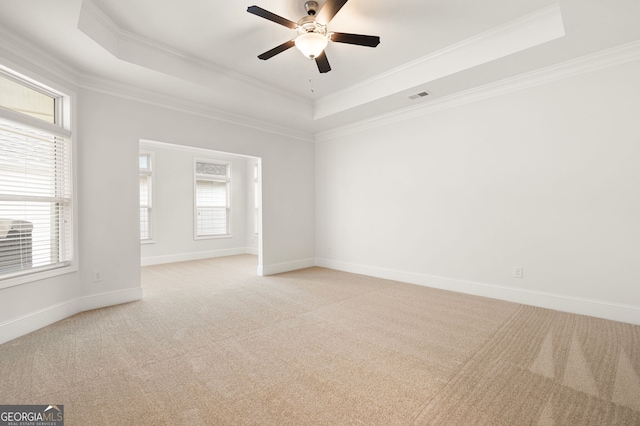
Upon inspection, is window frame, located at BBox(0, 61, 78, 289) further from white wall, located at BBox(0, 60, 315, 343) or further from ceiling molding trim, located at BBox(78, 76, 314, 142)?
ceiling molding trim, located at BBox(78, 76, 314, 142)

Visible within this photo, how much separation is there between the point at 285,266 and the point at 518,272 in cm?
379

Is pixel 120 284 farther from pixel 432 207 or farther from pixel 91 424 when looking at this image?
pixel 432 207

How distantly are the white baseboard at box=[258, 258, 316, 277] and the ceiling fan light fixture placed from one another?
3.74 metres

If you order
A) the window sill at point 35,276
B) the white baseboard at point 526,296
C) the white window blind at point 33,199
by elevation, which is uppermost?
the white window blind at point 33,199

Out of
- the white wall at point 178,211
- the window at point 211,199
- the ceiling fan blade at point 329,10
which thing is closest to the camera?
the ceiling fan blade at point 329,10

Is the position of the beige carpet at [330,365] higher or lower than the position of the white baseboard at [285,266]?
lower

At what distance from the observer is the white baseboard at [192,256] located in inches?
259

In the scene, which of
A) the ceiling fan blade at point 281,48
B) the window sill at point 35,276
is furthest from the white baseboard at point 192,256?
the ceiling fan blade at point 281,48

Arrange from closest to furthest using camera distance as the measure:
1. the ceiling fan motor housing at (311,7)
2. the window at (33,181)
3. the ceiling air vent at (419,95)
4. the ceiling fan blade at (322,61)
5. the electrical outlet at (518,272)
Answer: the ceiling fan motor housing at (311,7) → the window at (33,181) → the ceiling fan blade at (322,61) → the electrical outlet at (518,272) → the ceiling air vent at (419,95)

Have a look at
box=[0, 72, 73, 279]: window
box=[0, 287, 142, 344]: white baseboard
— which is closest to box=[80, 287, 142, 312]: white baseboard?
box=[0, 287, 142, 344]: white baseboard

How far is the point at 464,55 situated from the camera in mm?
3441

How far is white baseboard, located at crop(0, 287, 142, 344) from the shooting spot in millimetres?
2744

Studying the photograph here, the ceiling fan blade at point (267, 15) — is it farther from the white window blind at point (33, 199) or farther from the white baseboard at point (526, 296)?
the white baseboard at point (526, 296)

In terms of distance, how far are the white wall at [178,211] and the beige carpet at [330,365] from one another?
342cm
